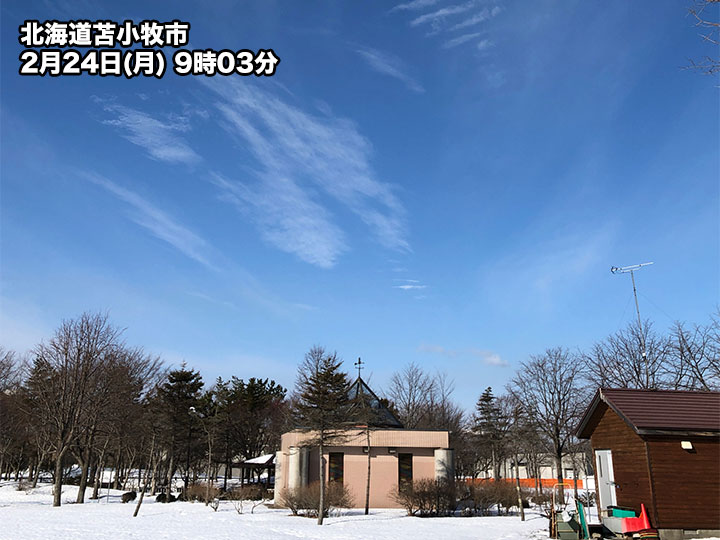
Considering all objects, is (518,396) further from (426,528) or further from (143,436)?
(143,436)

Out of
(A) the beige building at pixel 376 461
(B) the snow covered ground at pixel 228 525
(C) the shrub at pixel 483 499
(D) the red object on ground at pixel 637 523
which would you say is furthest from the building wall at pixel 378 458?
(D) the red object on ground at pixel 637 523

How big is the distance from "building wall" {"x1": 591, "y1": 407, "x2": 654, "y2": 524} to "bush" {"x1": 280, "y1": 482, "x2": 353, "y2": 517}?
1282 centimetres

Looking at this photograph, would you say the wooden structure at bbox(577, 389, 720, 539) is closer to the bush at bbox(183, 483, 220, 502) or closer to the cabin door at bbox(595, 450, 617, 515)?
the cabin door at bbox(595, 450, 617, 515)

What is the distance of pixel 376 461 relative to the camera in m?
30.8

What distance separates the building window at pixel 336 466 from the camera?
30516 mm

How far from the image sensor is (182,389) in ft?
145

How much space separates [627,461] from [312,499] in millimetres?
14231

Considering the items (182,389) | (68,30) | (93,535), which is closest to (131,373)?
(182,389)

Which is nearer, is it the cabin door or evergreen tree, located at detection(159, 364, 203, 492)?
the cabin door

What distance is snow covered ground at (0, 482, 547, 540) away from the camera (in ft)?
58.5

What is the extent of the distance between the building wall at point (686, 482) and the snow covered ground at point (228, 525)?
4051 mm

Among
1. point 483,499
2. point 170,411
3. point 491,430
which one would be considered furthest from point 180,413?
point 491,430

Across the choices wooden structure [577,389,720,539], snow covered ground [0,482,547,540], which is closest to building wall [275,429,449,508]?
snow covered ground [0,482,547,540]

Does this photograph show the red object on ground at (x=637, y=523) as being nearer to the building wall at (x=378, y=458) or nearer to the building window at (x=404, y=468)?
the building wall at (x=378, y=458)
